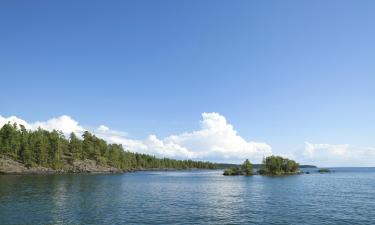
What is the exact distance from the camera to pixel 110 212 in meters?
65.8

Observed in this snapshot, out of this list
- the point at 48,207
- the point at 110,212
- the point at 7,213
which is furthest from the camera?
the point at 48,207

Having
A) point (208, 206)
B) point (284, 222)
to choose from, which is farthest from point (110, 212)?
point (284, 222)

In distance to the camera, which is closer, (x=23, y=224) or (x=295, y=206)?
(x=23, y=224)

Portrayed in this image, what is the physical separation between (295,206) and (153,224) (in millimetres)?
37478

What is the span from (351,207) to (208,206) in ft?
105

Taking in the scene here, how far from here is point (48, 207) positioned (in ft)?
231

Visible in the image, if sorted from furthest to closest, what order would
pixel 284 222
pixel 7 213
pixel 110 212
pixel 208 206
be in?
1. pixel 208 206
2. pixel 110 212
3. pixel 7 213
4. pixel 284 222

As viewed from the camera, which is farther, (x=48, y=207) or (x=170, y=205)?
(x=170, y=205)

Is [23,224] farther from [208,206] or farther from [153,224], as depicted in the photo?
[208,206]

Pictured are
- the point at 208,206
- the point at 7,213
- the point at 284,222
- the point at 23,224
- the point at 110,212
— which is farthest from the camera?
the point at 208,206

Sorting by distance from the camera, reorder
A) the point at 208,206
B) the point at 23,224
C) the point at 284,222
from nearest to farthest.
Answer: the point at 23,224 < the point at 284,222 < the point at 208,206

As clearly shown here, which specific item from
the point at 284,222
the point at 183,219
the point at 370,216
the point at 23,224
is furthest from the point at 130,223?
the point at 370,216

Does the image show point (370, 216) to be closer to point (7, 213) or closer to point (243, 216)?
point (243, 216)

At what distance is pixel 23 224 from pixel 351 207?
66510 millimetres
